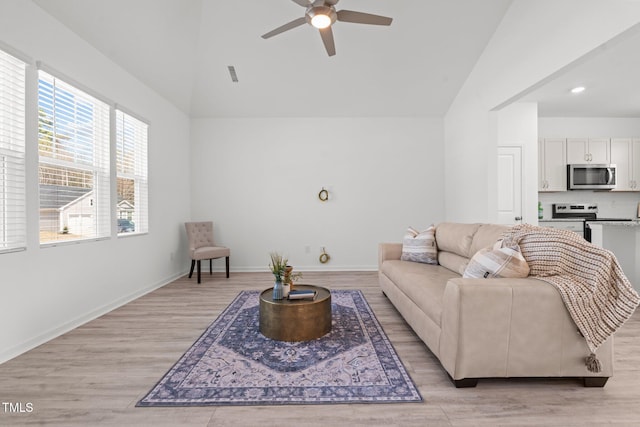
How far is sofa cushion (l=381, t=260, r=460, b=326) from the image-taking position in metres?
2.20

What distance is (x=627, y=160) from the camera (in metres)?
5.48

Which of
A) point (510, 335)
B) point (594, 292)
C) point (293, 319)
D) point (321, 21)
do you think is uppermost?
point (321, 21)

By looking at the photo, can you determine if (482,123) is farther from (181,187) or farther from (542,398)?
(181,187)

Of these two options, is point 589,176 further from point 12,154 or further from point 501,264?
point 12,154

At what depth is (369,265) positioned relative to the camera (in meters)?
5.61

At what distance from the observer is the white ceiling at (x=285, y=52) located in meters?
3.44

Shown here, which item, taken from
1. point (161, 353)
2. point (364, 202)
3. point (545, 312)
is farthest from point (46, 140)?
point (364, 202)

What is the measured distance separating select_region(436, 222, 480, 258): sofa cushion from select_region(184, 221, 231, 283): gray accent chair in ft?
10.5

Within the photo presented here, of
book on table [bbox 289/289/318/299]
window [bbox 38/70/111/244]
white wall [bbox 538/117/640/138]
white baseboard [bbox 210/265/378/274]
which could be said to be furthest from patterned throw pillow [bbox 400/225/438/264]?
white wall [bbox 538/117/640/138]

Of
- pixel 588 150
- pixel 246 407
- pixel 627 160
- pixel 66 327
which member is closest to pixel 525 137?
pixel 588 150

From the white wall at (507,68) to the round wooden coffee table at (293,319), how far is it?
304cm

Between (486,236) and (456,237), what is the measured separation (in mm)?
463

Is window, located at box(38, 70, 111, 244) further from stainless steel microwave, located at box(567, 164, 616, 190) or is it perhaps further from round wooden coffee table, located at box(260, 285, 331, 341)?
stainless steel microwave, located at box(567, 164, 616, 190)

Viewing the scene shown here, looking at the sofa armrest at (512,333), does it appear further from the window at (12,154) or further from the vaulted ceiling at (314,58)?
the window at (12,154)
